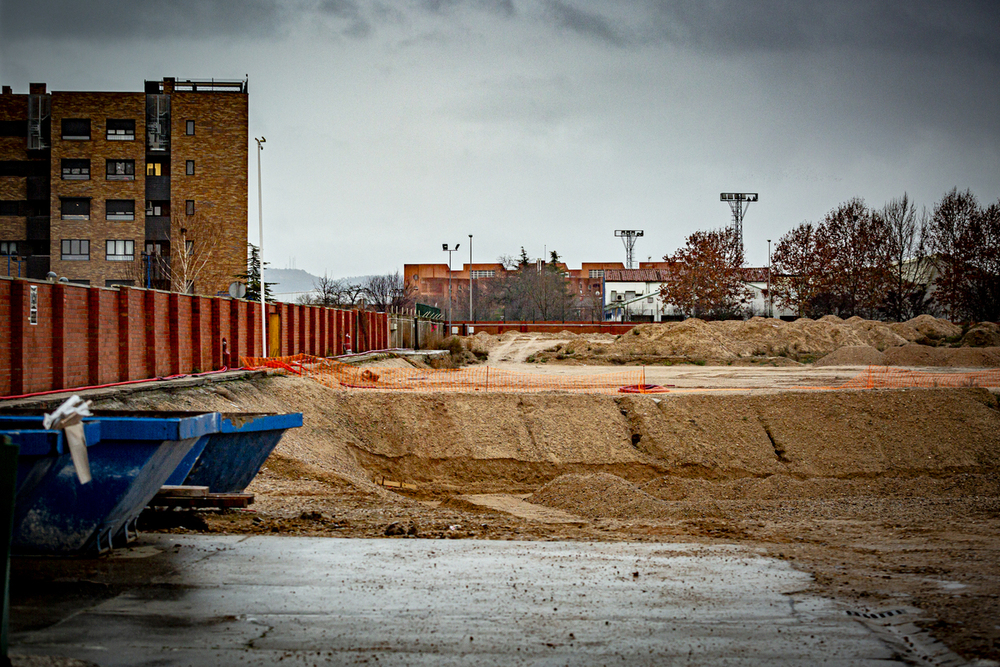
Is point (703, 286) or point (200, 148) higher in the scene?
point (200, 148)

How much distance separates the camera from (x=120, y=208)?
184 ft

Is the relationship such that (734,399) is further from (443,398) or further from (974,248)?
(974,248)

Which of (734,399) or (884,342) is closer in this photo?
(734,399)

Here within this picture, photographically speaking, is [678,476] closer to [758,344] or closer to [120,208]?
[758,344]

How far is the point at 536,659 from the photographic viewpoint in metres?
5.05

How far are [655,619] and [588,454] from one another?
14.5 metres

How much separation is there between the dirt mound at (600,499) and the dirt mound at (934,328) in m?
47.5

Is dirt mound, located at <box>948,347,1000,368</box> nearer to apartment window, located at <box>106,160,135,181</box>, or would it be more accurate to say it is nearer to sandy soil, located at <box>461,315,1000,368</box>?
sandy soil, located at <box>461,315,1000,368</box>

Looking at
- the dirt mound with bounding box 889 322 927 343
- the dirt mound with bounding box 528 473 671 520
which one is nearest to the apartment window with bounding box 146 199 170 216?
the dirt mound with bounding box 528 473 671 520

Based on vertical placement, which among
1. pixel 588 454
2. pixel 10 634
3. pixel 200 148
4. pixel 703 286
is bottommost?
pixel 588 454

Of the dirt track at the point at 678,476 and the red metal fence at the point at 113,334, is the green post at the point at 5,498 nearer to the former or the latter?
the dirt track at the point at 678,476

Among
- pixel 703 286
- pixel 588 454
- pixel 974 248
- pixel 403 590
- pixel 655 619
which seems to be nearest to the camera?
pixel 655 619

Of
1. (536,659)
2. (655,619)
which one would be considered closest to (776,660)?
(655,619)

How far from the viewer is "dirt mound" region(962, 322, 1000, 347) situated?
4731 centimetres
